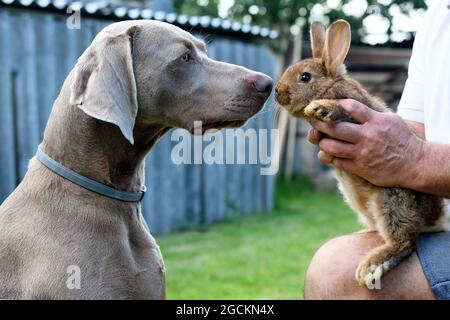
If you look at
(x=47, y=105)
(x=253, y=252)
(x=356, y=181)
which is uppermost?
(x=356, y=181)

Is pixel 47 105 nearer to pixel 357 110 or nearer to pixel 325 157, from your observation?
pixel 325 157

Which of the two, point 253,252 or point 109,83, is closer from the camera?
point 109,83

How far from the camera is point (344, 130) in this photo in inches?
110

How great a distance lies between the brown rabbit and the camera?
9.23 ft

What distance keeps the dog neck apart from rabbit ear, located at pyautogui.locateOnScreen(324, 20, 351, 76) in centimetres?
98

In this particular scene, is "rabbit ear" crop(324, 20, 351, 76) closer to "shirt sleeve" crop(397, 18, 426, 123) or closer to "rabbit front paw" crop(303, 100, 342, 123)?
"rabbit front paw" crop(303, 100, 342, 123)

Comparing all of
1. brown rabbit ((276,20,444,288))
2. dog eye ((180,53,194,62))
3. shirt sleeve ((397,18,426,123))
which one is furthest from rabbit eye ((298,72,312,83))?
shirt sleeve ((397,18,426,123))

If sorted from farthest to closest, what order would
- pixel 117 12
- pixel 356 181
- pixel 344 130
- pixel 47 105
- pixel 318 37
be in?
pixel 117 12, pixel 47 105, pixel 318 37, pixel 356 181, pixel 344 130

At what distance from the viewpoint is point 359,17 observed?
1273cm

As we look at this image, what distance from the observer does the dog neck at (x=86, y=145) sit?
282 cm

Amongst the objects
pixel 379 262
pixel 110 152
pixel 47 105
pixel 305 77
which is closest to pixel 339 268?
pixel 379 262

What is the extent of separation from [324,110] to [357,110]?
5.9 inches
